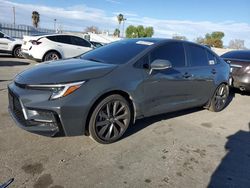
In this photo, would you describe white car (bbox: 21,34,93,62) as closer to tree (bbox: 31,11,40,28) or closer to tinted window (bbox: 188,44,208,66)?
tinted window (bbox: 188,44,208,66)

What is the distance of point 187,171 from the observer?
3.59 metres

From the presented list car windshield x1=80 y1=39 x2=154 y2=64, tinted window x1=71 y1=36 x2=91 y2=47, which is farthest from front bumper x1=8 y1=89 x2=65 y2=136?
tinted window x1=71 y1=36 x2=91 y2=47

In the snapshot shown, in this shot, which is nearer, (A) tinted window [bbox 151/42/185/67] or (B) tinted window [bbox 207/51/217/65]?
(A) tinted window [bbox 151/42/185/67]

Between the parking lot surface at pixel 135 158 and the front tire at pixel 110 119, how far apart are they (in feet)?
0.48

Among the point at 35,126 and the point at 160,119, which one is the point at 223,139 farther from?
the point at 35,126

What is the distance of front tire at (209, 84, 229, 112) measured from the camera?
6363 mm

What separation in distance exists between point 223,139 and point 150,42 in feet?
6.86

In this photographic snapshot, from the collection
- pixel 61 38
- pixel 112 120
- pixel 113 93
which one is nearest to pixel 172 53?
pixel 113 93

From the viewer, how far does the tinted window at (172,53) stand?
4.77 meters

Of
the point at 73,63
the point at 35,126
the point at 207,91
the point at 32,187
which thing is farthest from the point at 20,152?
the point at 207,91

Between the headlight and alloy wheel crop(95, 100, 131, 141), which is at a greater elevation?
the headlight

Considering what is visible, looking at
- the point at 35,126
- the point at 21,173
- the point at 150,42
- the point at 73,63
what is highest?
the point at 150,42

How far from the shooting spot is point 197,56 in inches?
225

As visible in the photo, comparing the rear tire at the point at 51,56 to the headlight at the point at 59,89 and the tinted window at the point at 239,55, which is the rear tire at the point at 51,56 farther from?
the headlight at the point at 59,89
